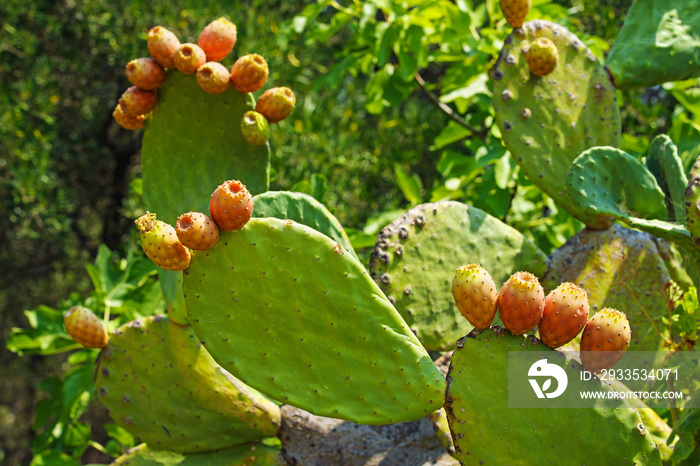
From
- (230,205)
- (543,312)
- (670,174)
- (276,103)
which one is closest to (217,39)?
(276,103)

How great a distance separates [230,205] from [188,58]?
0.53 meters

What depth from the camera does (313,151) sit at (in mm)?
2980

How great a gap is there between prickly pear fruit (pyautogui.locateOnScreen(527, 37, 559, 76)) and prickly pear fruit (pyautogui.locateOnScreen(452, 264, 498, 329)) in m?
0.69

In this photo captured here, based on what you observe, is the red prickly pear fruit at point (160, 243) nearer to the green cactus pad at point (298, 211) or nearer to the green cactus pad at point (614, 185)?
the green cactus pad at point (298, 211)

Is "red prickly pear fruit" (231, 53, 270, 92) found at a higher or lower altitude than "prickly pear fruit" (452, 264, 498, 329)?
higher

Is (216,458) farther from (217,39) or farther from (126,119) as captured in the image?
(217,39)

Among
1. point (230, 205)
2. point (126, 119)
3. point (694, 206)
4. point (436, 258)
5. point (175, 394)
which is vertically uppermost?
A: point (694, 206)

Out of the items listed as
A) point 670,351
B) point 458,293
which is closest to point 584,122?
point 670,351

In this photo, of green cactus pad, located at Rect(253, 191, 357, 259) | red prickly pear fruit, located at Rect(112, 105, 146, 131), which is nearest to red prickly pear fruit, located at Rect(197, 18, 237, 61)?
red prickly pear fruit, located at Rect(112, 105, 146, 131)

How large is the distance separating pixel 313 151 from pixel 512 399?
2198 mm

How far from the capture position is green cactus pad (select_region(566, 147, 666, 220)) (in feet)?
4.06

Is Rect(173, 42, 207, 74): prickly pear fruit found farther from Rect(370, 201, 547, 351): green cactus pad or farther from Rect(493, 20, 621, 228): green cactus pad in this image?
Rect(493, 20, 621, 228): green cactus pad

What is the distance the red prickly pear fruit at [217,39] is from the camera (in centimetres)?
134

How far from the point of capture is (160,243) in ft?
3.03
